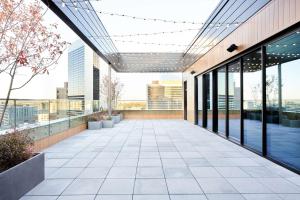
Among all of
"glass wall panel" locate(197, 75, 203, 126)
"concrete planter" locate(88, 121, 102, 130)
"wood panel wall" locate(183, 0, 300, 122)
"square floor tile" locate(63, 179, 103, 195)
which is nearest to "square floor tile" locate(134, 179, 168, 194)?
"square floor tile" locate(63, 179, 103, 195)

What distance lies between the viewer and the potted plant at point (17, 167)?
116 inches

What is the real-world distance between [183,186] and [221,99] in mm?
5554

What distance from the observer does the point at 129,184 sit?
3705mm

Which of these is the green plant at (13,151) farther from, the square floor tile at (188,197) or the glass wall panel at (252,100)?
the glass wall panel at (252,100)

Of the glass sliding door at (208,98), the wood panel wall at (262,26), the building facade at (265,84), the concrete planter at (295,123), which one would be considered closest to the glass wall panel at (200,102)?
the glass sliding door at (208,98)

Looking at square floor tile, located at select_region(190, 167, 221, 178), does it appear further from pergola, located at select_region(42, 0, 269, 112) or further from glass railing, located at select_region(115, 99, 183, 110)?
glass railing, located at select_region(115, 99, 183, 110)

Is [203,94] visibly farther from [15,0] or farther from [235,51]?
[15,0]

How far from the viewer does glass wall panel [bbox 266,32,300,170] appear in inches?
179

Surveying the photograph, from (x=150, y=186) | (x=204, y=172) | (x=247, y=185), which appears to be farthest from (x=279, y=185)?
(x=150, y=186)

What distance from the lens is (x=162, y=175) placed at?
412 cm

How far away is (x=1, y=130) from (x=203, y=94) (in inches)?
315

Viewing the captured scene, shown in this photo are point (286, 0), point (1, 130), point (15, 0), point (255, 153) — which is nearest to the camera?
point (15, 0)

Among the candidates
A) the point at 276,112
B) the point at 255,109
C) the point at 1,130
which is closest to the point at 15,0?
the point at 1,130

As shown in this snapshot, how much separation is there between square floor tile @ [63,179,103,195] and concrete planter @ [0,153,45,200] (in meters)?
0.51
